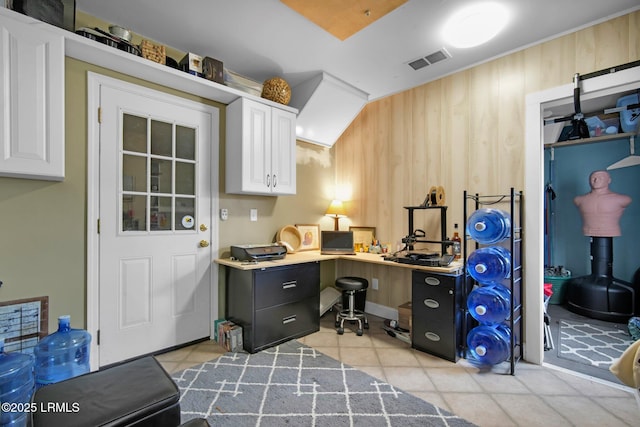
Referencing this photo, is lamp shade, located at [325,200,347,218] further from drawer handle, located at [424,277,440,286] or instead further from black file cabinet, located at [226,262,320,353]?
drawer handle, located at [424,277,440,286]

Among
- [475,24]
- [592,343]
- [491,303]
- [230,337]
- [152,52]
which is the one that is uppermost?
[475,24]

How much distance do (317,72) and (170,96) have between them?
142 centimetres

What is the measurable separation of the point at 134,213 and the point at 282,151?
1.44 m

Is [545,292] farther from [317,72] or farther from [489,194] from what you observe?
[317,72]

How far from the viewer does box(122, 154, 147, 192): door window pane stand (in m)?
2.38

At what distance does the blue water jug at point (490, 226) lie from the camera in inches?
90.4

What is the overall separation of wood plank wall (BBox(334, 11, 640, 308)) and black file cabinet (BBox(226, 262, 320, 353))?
105 cm

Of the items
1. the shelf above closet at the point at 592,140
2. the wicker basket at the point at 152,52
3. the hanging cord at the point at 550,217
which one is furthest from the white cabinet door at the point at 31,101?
the hanging cord at the point at 550,217

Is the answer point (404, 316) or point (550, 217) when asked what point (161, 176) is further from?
point (550, 217)

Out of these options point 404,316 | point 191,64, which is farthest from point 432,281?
point 191,64

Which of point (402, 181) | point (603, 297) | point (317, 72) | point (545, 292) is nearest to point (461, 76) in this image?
point (402, 181)

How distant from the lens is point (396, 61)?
2.81 metres

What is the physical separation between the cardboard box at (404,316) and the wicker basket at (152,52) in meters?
3.11

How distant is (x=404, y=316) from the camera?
10.1 ft
